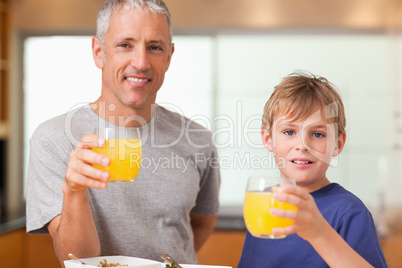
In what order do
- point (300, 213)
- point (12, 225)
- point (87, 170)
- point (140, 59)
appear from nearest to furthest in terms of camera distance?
point (300, 213)
point (87, 170)
point (140, 59)
point (12, 225)

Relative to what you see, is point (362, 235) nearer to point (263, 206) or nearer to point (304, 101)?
point (263, 206)

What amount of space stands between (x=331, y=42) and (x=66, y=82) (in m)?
2.12

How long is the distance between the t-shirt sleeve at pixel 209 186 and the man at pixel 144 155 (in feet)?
0.18

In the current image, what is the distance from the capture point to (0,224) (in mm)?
3570

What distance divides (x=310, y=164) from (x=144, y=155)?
2.23 feet

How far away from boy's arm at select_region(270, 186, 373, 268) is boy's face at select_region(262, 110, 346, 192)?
0.29 meters

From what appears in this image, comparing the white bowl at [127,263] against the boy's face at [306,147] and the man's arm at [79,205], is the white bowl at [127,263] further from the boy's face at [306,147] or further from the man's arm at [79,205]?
the boy's face at [306,147]

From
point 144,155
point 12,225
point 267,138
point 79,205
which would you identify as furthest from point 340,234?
point 12,225

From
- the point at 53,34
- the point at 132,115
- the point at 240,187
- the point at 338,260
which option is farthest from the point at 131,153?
the point at 53,34

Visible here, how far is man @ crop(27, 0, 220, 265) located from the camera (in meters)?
1.63

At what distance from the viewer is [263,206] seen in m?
1.11

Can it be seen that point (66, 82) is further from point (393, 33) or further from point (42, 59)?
point (393, 33)

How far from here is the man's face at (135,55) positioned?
172 centimetres

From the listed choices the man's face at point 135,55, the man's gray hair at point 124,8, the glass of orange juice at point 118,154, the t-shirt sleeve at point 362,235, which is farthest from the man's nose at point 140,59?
the t-shirt sleeve at point 362,235
